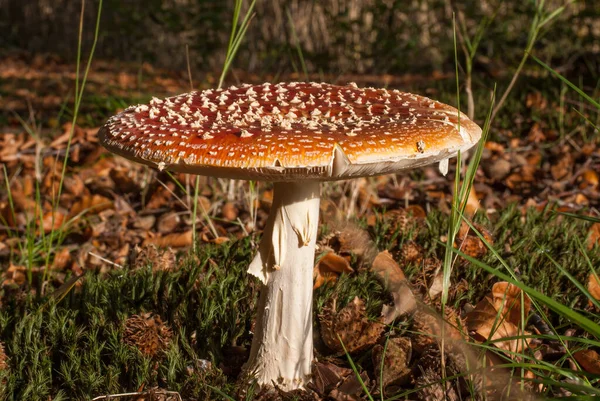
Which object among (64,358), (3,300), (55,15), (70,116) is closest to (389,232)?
(64,358)

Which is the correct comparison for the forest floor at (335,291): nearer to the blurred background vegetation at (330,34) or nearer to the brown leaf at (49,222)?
the brown leaf at (49,222)

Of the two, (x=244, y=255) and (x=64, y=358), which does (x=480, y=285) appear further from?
(x=64, y=358)

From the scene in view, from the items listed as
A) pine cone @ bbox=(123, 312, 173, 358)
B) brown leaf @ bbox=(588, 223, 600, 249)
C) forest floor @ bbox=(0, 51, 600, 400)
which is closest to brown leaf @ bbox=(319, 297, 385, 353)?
forest floor @ bbox=(0, 51, 600, 400)

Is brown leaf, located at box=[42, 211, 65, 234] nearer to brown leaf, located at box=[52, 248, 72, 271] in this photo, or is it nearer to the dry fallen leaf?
brown leaf, located at box=[52, 248, 72, 271]

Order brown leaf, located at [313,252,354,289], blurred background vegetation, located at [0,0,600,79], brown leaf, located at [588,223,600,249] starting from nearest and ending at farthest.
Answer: brown leaf, located at [313,252,354,289], brown leaf, located at [588,223,600,249], blurred background vegetation, located at [0,0,600,79]

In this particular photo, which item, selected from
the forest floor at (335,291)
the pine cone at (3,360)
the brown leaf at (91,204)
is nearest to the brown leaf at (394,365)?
the forest floor at (335,291)
